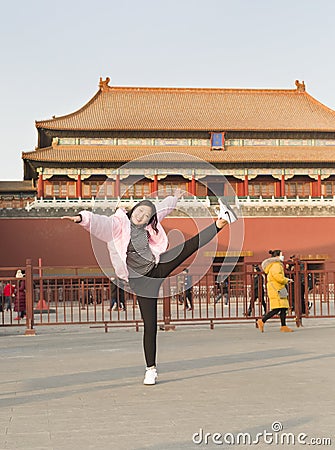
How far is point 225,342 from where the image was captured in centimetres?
971

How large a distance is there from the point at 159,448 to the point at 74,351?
5.21 m

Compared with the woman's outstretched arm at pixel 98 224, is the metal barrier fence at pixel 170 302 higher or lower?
lower

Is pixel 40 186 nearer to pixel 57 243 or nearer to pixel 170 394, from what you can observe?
pixel 57 243

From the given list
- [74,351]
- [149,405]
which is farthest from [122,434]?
[74,351]

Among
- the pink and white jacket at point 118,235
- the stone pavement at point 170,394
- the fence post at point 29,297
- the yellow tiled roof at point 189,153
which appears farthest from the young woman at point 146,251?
the yellow tiled roof at point 189,153

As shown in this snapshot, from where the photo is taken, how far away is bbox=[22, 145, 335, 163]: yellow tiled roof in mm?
32656

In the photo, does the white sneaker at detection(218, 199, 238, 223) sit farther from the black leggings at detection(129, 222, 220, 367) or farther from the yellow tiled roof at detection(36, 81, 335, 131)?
the yellow tiled roof at detection(36, 81, 335, 131)

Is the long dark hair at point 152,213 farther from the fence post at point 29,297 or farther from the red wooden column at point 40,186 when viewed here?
the red wooden column at point 40,186

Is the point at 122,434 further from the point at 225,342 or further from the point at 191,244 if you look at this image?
the point at 225,342

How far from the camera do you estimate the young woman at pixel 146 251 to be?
6039mm

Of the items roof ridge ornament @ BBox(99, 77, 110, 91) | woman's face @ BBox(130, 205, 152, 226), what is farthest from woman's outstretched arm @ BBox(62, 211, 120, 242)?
roof ridge ornament @ BBox(99, 77, 110, 91)

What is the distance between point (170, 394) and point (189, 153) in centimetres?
2817

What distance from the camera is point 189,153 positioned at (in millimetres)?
33438

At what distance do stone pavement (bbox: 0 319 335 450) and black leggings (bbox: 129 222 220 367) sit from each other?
0.36 metres
